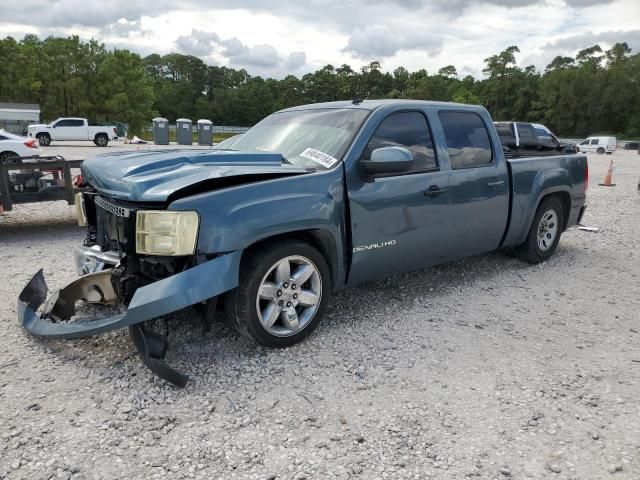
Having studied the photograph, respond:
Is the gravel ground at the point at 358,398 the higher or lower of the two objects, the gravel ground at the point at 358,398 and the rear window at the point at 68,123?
the lower

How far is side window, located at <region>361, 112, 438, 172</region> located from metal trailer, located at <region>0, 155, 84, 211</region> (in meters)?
4.45

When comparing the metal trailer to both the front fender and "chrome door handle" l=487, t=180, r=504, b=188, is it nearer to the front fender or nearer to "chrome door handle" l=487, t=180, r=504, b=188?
the front fender

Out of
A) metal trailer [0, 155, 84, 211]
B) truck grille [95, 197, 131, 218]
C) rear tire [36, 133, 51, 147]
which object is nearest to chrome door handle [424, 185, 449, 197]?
truck grille [95, 197, 131, 218]

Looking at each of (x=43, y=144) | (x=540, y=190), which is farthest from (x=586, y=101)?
(x=540, y=190)

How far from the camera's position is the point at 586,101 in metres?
83.4

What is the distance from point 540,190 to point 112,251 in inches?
176

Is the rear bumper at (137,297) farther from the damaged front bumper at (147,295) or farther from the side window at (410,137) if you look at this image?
the side window at (410,137)

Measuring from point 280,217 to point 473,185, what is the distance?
2.22 metres

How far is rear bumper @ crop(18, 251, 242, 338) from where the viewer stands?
9.58 feet

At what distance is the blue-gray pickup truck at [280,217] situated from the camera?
3.03 meters

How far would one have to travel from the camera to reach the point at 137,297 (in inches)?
116

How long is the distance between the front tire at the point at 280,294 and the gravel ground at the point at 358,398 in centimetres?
19

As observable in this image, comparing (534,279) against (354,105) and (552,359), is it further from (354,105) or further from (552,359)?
(354,105)

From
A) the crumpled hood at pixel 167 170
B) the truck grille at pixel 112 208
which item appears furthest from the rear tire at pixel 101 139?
the truck grille at pixel 112 208
